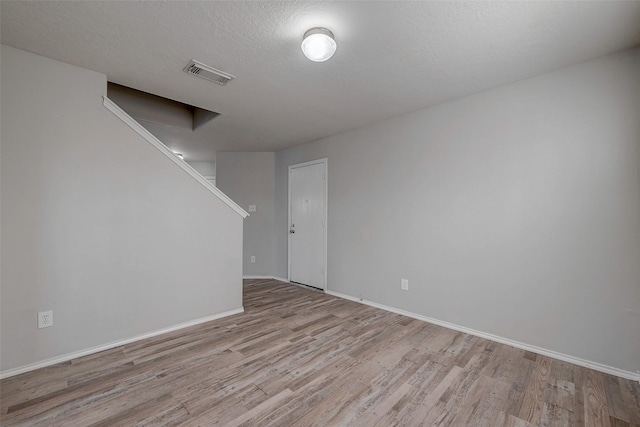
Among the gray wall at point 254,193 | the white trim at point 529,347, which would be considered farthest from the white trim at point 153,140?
the white trim at point 529,347

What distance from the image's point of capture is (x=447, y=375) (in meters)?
1.99

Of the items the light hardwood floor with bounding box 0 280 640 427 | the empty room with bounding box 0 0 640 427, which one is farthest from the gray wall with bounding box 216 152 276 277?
the light hardwood floor with bounding box 0 280 640 427

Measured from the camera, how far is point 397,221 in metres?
3.33

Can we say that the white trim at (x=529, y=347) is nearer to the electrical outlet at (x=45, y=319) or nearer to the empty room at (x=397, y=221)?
the empty room at (x=397, y=221)

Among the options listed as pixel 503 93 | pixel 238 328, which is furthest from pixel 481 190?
pixel 238 328

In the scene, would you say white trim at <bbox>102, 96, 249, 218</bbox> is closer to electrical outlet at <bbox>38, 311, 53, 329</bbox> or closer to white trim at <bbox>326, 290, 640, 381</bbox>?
electrical outlet at <bbox>38, 311, 53, 329</bbox>

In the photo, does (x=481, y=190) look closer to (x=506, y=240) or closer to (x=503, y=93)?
(x=506, y=240)

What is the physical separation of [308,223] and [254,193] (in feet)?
4.66

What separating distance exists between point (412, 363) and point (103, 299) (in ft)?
8.91

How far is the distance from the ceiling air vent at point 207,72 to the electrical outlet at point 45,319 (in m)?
2.28

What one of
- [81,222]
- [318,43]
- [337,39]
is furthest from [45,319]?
[337,39]

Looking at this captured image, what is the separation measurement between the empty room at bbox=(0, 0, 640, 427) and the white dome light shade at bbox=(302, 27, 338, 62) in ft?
A: 0.06

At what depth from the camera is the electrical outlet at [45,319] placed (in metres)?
2.06

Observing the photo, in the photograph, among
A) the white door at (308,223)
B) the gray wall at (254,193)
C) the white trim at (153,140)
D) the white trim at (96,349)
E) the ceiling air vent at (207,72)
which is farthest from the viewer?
the gray wall at (254,193)
